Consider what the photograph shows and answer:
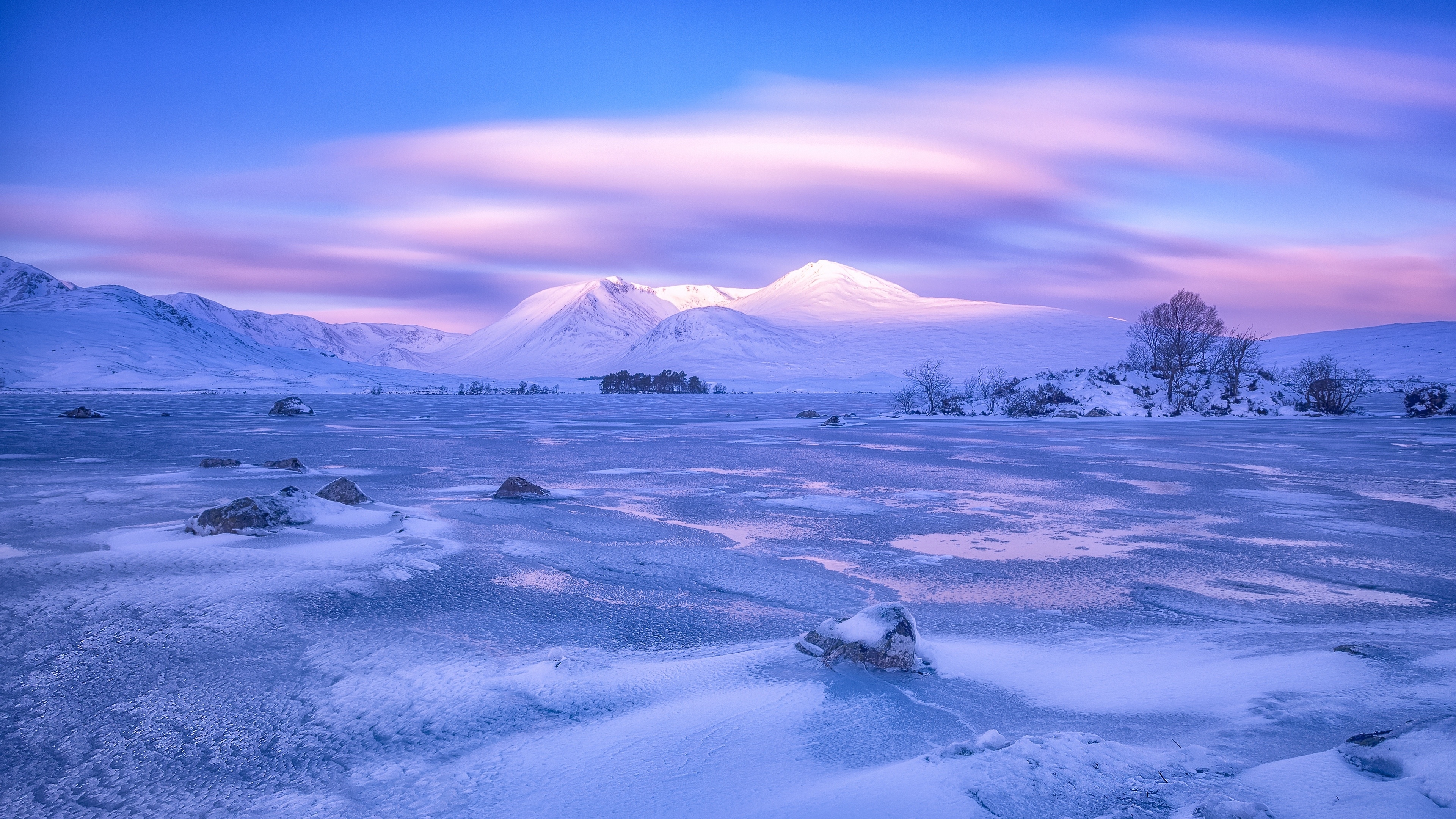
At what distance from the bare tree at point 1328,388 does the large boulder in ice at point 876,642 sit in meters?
38.5

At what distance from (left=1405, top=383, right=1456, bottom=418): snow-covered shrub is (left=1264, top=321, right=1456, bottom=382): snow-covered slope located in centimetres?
3699

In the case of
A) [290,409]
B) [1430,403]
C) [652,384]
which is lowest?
[290,409]

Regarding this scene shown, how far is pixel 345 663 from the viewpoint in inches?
152

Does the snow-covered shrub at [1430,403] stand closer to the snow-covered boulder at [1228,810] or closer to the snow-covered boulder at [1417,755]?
the snow-covered boulder at [1417,755]

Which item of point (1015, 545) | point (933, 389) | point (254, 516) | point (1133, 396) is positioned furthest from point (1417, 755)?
point (933, 389)

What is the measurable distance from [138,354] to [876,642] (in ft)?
392

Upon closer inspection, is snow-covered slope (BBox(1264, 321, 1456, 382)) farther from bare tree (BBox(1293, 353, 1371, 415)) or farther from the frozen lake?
the frozen lake

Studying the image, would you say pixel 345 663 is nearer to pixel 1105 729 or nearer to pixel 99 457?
pixel 1105 729

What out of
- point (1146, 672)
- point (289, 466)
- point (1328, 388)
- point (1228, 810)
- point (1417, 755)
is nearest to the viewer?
point (1228, 810)

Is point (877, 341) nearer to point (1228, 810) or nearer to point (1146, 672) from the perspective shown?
point (1146, 672)

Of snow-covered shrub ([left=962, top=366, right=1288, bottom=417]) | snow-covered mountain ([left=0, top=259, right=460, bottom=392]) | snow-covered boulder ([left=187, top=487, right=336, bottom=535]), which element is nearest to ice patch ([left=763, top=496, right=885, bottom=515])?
snow-covered boulder ([left=187, top=487, right=336, bottom=535])

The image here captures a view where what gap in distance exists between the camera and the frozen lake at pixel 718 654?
8.61ft

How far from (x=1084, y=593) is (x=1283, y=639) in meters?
1.19

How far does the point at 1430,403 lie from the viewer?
1238 inches
